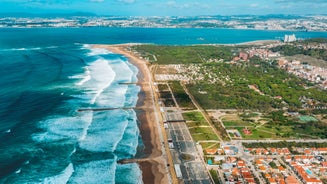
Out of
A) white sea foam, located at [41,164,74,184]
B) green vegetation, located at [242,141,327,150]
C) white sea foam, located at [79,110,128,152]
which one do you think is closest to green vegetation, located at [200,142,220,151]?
green vegetation, located at [242,141,327,150]

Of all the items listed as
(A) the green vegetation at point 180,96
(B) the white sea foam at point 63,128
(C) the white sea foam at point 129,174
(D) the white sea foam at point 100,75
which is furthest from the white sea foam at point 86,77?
(C) the white sea foam at point 129,174

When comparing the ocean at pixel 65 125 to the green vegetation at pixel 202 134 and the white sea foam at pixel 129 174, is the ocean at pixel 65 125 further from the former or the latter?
the green vegetation at pixel 202 134

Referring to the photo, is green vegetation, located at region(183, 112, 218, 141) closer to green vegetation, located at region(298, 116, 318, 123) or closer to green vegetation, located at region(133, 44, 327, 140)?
green vegetation, located at region(133, 44, 327, 140)

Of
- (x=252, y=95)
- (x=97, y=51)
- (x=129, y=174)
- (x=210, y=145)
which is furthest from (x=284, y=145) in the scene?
(x=97, y=51)

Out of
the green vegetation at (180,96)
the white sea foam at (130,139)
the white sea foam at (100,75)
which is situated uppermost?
the white sea foam at (100,75)

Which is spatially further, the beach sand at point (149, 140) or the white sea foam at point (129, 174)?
the beach sand at point (149, 140)

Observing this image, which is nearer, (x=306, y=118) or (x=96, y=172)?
(x=96, y=172)

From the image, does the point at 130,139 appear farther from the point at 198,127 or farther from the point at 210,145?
the point at 210,145
